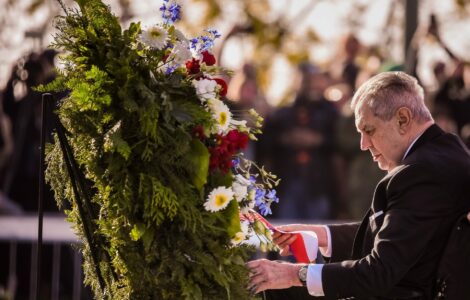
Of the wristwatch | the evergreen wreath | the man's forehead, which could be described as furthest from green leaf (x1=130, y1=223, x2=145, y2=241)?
the man's forehead

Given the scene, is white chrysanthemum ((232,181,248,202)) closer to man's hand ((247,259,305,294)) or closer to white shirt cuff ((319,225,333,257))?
man's hand ((247,259,305,294))

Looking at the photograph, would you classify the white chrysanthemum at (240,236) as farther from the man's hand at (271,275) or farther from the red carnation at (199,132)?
the red carnation at (199,132)

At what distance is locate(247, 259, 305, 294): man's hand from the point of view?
4926 mm

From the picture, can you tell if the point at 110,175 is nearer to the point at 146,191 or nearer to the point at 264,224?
the point at 146,191

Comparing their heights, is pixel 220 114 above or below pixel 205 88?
below

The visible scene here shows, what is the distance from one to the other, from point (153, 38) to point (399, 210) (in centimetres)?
128

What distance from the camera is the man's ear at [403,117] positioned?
16.6 feet

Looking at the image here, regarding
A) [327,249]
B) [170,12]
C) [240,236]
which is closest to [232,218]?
[240,236]

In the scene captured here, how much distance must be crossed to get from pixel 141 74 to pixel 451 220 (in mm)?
1484

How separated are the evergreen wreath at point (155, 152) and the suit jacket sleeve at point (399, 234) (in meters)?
0.48

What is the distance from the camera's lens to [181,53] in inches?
189

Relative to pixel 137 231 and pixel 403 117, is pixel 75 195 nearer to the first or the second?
pixel 137 231

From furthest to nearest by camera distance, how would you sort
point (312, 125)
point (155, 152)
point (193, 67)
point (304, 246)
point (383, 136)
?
point (312, 125), point (304, 246), point (383, 136), point (193, 67), point (155, 152)

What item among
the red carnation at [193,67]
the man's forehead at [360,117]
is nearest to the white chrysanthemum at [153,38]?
the red carnation at [193,67]
